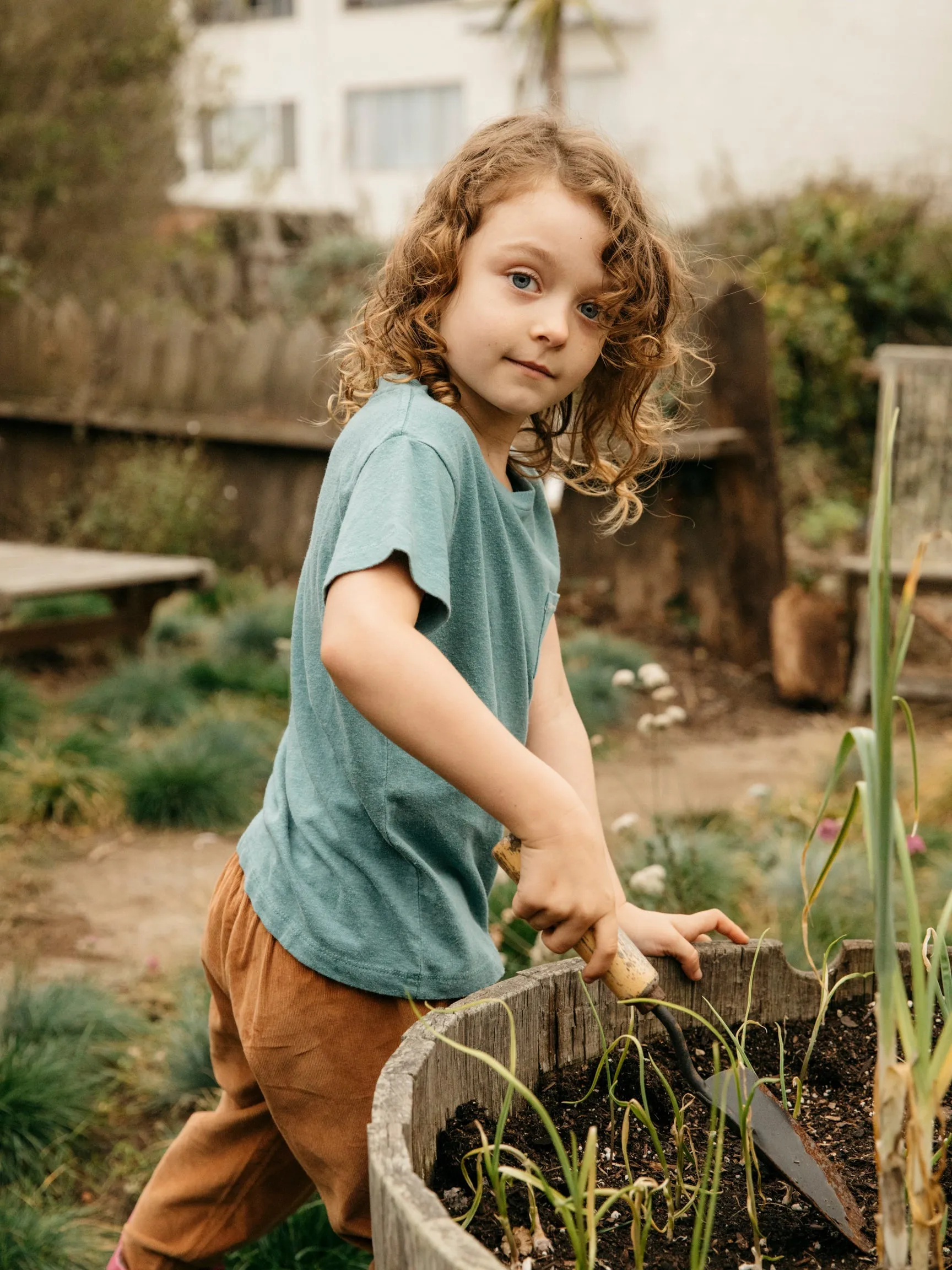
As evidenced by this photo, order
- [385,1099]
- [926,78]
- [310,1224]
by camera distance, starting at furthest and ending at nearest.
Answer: [926,78] < [310,1224] < [385,1099]

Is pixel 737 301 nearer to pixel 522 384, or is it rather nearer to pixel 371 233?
pixel 522 384

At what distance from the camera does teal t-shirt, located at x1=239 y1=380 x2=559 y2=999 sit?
1.36 m

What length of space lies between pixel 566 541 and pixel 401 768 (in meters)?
5.02

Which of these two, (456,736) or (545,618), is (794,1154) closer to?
(456,736)

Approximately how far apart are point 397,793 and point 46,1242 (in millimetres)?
1146

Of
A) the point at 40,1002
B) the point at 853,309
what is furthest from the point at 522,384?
the point at 853,309

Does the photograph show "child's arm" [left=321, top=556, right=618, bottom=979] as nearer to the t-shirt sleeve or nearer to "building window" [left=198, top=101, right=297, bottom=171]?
the t-shirt sleeve

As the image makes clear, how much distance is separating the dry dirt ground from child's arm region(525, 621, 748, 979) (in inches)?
57.1

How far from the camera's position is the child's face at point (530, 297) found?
1372 mm

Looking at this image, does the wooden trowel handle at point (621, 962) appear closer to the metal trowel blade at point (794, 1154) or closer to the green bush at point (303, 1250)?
the metal trowel blade at point (794, 1154)

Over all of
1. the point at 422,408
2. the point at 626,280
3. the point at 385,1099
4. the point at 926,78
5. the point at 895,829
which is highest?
the point at 926,78

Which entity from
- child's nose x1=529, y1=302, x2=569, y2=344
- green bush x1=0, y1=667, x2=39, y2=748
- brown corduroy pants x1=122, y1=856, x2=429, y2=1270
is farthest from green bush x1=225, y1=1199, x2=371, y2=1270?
green bush x1=0, y1=667, x2=39, y2=748

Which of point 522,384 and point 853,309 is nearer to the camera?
point 522,384

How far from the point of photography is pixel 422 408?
4.29 feet
